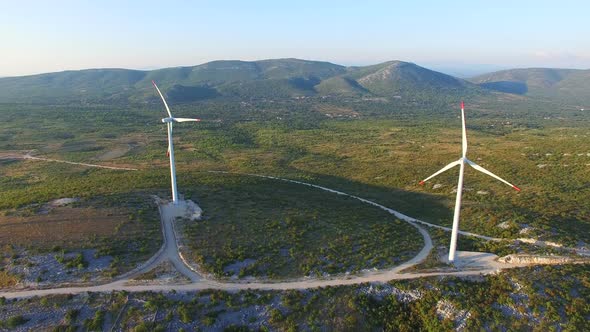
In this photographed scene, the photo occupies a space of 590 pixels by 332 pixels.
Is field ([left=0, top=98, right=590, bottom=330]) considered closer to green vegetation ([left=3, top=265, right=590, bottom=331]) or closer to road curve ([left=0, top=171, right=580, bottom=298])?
green vegetation ([left=3, top=265, right=590, bottom=331])

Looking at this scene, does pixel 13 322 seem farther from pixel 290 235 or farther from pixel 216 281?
pixel 290 235

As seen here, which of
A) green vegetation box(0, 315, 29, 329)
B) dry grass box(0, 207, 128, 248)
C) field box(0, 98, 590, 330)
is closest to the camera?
green vegetation box(0, 315, 29, 329)

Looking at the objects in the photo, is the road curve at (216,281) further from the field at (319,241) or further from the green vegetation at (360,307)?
the field at (319,241)

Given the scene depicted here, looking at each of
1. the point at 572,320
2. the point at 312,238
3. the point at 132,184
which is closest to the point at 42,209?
the point at 132,184

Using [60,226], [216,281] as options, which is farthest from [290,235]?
[60,226]

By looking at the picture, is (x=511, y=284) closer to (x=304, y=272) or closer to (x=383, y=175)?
(x=304, y=272)

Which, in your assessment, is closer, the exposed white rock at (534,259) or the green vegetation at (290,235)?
the green vegetation at (290,235)

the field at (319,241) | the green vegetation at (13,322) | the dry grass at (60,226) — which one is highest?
the dry grass at (60,226)

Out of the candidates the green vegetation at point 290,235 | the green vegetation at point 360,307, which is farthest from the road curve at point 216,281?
the green vegetation at point 290,235

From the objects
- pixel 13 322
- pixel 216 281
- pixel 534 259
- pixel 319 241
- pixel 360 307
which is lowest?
pixel 360 307

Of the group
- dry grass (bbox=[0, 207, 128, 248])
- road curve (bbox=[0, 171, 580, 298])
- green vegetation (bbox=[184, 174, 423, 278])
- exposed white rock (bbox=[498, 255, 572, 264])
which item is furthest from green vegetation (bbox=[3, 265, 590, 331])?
dry grass (bbox=[0, 207, 128, 248])

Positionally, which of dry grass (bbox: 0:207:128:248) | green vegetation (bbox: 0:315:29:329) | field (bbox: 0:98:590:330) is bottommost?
field (bbox: 0:98:590:330)
